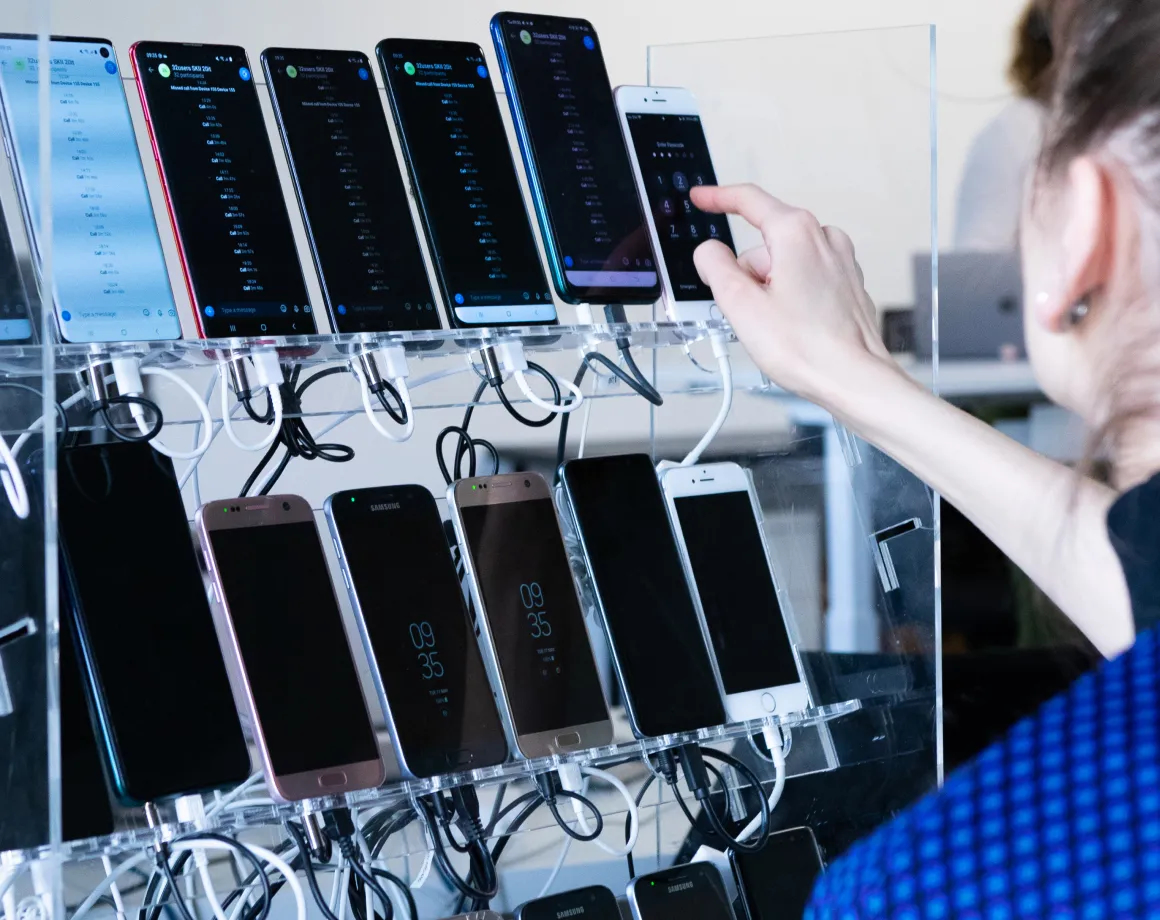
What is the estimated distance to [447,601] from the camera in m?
1.01

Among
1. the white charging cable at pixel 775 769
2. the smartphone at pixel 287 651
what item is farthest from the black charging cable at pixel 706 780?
the smartphone at pixel 287 651

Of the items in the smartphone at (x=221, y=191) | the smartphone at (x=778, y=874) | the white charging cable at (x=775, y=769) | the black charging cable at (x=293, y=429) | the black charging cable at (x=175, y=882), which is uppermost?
the smartphone at (x=221, y=191)

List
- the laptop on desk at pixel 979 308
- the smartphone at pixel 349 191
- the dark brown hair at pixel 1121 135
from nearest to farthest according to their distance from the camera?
1. the dark brown hair at pixel 1121 135
2. the smartphone at pixel 349 191
3. the laptop on desk at pixel 979 308

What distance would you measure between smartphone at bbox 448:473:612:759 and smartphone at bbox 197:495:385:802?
114mm

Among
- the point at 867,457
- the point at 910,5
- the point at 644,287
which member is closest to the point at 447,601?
the point at 644,287

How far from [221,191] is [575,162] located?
0.96 feet

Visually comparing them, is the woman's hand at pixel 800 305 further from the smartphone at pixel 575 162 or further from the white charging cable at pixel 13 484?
the white charging cable at pixel 13 484

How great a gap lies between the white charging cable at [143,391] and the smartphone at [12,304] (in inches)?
3.2

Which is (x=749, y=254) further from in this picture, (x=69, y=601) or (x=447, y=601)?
(x=69, y=601)

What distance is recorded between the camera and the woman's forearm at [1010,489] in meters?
0.80

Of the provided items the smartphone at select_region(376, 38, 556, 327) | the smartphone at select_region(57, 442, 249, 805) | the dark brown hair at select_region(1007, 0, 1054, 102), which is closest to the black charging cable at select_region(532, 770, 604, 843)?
the smartphone at select_region(57, 442, 249, 805)

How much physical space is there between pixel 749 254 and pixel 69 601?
0.56 m

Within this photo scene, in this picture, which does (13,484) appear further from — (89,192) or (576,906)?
(576,906)

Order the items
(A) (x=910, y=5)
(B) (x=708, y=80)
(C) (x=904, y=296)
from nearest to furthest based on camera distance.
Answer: (B) (x=708, y=80) → (C) (x=904, y=296) → (A) (x=910, y=5)
